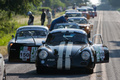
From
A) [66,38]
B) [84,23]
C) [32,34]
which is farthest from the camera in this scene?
[84,23]

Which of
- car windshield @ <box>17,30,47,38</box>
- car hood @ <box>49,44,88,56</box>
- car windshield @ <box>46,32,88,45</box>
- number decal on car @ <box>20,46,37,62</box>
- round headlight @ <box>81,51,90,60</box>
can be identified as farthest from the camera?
car windshield @ <box>17,30,47,38</box>

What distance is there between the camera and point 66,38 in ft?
43.2

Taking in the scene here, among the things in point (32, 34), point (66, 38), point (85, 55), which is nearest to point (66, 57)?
point (85, 55)

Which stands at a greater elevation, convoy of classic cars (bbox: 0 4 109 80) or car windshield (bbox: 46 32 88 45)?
car windshield (bbox: 46 32 88 45)

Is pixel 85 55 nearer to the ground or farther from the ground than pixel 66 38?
nearer to the ground

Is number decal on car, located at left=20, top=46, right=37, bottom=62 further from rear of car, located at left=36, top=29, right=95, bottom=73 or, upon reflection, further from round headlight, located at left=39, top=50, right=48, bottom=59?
round headlight, located at left=39, top=50, right=48, bottom=59

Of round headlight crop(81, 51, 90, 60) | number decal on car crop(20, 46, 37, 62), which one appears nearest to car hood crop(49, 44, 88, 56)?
round headlight crop(81, 51, 90, 60)

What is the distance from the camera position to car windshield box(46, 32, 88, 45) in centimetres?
1296

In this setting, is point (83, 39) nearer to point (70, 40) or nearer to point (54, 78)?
point (70, 40)

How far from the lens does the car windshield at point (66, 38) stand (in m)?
13.0

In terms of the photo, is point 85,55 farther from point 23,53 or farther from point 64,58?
point 23,53

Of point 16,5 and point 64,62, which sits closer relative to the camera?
point 64,62

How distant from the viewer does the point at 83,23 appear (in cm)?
2755

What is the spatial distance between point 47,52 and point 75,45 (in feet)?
3.43
